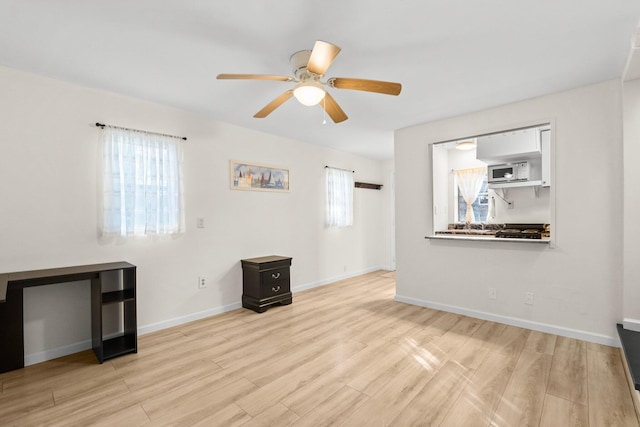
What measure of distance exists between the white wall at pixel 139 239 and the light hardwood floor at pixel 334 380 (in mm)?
402

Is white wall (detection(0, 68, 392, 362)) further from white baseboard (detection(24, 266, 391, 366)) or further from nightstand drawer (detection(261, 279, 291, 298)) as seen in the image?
nightstand drawer (detection(261, 279, 291, 298))

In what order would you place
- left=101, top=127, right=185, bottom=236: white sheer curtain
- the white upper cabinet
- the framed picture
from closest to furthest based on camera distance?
left=101, top=127, right=185, bottom=236: white sheer curtain, the white upper cabinet, the framed picture

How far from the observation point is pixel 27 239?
2.52m

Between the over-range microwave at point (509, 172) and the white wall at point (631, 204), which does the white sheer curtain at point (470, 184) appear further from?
the white wall at point (631, 204)

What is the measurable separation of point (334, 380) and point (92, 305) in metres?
2.28

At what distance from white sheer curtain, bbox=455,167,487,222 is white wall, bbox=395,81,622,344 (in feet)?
5.19

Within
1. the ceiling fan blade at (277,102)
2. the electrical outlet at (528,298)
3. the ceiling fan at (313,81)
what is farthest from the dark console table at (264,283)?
the electrical outlet at (528,298)

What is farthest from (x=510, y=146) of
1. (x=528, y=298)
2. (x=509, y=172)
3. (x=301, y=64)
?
(x=301, y=64)

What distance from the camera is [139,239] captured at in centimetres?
312

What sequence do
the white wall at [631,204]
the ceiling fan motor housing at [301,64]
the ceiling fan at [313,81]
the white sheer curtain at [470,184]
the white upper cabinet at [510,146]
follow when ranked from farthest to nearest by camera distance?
1. the white sheer curtain at [470,184]
2. the white upper cabinet at [510,146]
3. the white wall at [631,204]
4. the ceiling fan motor housing at [301,64]
5. the ceiling fan at [313,81]

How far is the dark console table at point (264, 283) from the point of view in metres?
3.78

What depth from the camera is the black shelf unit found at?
8.26 ft

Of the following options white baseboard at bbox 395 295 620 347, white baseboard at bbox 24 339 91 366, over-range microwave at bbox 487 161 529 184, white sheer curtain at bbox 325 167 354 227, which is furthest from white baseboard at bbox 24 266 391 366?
over-range microwave at bbox 487 161 529 184

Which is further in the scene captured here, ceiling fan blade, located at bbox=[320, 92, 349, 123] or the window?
the window
